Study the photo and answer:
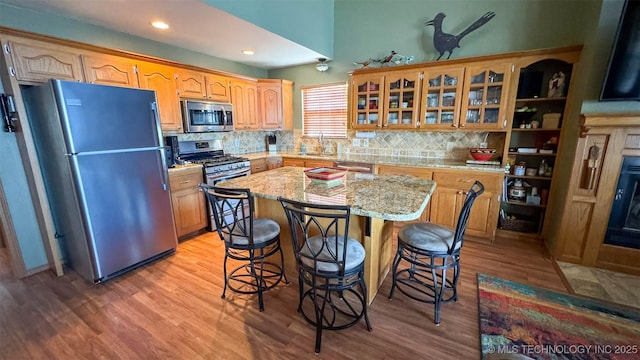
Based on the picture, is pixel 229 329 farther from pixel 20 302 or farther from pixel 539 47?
pixel 539 47

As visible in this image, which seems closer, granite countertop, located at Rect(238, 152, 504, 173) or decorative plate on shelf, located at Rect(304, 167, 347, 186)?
decorative plate on shelf, located at Rect(304, 167, 347, 186)

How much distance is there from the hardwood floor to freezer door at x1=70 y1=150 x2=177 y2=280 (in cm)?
26

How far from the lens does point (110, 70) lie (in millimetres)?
2672

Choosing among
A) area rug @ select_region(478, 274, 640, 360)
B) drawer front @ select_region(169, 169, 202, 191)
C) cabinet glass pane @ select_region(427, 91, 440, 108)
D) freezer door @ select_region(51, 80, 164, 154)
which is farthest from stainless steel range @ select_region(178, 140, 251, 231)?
area rug @ select_region(478, 274, 640, 360)

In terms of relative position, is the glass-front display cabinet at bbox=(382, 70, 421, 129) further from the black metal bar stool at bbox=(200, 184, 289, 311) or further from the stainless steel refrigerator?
the stainless steel refrigerator

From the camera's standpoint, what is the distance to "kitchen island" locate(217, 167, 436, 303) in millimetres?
1618

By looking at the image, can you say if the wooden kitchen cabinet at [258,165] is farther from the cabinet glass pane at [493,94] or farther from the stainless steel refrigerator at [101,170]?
the cabinet glass pane at [493,94]

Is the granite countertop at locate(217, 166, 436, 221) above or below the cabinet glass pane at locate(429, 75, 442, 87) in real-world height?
below

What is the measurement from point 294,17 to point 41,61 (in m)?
2.58

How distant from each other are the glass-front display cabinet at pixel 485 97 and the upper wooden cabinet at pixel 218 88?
333 cm

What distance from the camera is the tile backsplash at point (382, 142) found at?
141 inches

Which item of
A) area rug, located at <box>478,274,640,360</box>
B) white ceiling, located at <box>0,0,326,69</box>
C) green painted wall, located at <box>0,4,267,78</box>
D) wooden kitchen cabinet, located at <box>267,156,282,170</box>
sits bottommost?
area rug, located at <box>478,274,640,360</box>

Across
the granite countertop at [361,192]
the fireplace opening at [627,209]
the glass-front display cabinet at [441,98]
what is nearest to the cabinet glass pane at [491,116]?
the glass-front display cabinet at [441,98]

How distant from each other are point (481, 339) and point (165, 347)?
2.15m
